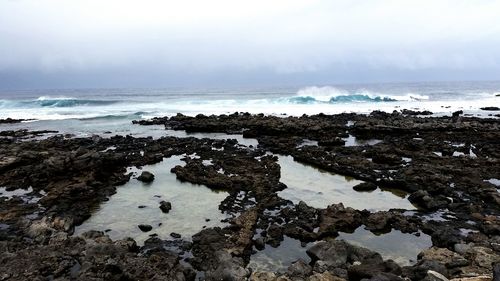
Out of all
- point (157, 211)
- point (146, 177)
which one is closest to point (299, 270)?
Answer: point (157, 211)

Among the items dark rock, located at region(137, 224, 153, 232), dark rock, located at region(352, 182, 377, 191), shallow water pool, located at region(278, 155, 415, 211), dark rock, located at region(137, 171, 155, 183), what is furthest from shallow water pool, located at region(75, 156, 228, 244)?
dark rock, located at region(352, 182, 377, 191)

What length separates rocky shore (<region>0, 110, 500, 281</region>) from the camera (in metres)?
7.98

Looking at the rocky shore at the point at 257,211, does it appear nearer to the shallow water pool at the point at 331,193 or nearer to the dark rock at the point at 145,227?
the shallow water pool at the point at 331,193

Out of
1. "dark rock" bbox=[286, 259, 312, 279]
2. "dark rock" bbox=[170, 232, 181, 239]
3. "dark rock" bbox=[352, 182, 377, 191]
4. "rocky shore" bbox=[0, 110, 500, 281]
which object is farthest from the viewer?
"dark rock" bbox=[352, 182, 377, 191]

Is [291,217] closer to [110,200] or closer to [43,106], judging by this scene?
[110,200]

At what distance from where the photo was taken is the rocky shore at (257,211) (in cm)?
798

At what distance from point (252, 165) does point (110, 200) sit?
6.54 metres

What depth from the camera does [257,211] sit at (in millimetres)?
11711

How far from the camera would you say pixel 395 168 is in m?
16.8

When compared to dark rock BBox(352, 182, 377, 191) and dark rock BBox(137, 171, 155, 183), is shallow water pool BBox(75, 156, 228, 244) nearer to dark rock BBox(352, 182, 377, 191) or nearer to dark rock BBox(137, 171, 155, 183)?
dark rock BBox(137, 171, 155, 183)

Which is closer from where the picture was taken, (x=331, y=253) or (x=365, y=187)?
(x=331, y=253)

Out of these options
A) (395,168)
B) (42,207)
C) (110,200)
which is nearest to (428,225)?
(395,168)

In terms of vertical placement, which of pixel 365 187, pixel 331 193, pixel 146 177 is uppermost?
pixel 146 177

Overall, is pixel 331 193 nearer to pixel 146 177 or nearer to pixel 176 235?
pixel 176 235
